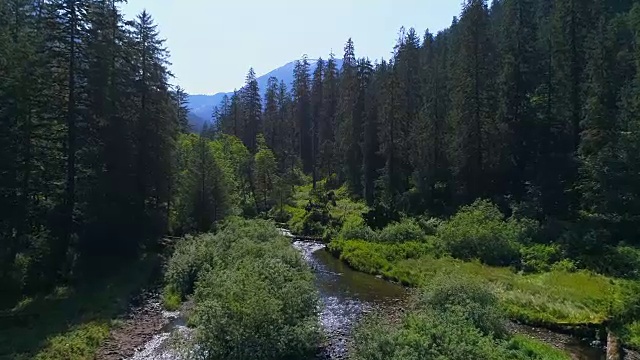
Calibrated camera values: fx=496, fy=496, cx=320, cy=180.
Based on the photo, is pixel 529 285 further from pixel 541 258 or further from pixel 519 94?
pixel 519 94

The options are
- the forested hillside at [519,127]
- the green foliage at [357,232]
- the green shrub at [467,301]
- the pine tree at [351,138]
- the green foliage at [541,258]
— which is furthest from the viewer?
the pine tree at [351,138]

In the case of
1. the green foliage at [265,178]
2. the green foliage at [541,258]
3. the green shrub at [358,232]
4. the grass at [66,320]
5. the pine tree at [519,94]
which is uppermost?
the pine tree at [519,94]

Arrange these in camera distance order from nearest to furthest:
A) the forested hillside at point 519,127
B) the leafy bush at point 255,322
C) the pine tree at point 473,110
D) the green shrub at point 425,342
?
1. the green shrub at point 425,342
2. the leafy bush at point 255,322
3. the forested hillside at point 519,127
4. the pine tree at point 473,110

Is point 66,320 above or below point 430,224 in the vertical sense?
below

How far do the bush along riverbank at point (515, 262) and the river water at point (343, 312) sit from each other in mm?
907

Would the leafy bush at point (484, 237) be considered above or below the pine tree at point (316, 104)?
below

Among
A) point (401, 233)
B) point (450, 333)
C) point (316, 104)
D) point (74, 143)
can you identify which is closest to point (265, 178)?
point (401, 233)

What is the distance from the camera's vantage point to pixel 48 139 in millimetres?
26672

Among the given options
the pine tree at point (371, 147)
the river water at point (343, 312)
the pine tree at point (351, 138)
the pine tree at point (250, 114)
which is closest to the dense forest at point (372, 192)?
the pine tree at point (371, 147)

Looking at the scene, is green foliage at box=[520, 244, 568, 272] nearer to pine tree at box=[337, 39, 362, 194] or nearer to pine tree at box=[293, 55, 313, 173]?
pine tree at box=[337, 39, 362, 194]

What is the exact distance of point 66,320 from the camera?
66.9 feet

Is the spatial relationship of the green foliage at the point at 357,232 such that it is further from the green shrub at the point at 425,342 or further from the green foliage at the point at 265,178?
the green shrub at the point at 425,342

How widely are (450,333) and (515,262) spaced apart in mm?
16419

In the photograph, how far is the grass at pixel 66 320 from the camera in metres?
17.2
